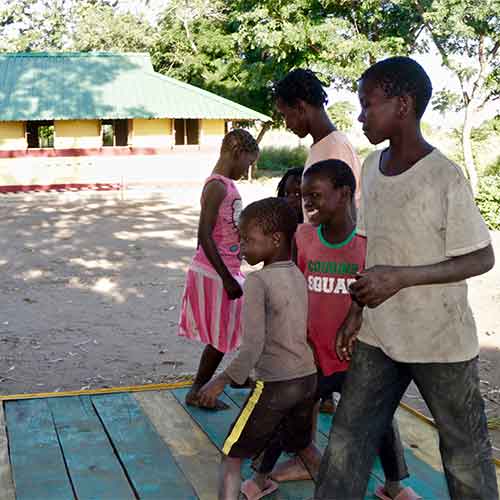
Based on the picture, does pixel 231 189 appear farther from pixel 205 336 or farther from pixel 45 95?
pixel 45 95

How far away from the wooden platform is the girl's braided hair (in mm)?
1361

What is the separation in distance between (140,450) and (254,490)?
0.65 meters

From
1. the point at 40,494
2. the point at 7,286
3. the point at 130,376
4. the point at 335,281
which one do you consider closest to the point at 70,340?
the point at 130,376

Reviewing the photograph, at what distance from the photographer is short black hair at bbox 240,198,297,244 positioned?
284 cm

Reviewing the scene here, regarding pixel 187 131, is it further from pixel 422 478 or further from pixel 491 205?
pixel 422 478

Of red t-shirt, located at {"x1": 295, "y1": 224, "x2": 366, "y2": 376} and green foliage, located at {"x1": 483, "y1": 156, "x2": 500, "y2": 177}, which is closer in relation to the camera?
red t-shirt, located at {"x1": 295, "y1": 224, "x2": 366, "y2": 376}

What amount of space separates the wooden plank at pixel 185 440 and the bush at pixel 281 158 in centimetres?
2451

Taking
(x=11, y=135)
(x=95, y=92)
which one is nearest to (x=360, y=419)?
(x=11, y=135)

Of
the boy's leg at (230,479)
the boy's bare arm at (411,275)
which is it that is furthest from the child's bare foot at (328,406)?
the boy's bare arm at (411,275)

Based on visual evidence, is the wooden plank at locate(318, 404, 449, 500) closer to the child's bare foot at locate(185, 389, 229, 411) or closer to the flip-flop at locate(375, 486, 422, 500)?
the flip-flop at locate(375, 486, 422, 500)

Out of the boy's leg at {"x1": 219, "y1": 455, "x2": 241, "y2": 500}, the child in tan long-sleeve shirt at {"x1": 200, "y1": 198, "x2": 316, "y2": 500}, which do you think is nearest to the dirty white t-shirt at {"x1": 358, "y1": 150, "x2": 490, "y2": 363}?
the child in tan long-sleeve shirt at {"x1": 200, "y1": 198, "x2": 316, "y2": 500}

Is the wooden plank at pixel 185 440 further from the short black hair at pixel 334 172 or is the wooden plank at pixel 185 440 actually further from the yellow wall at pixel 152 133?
the yellow wall at pixel 152 133

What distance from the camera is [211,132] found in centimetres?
2312

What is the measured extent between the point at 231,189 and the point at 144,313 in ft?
12.0
